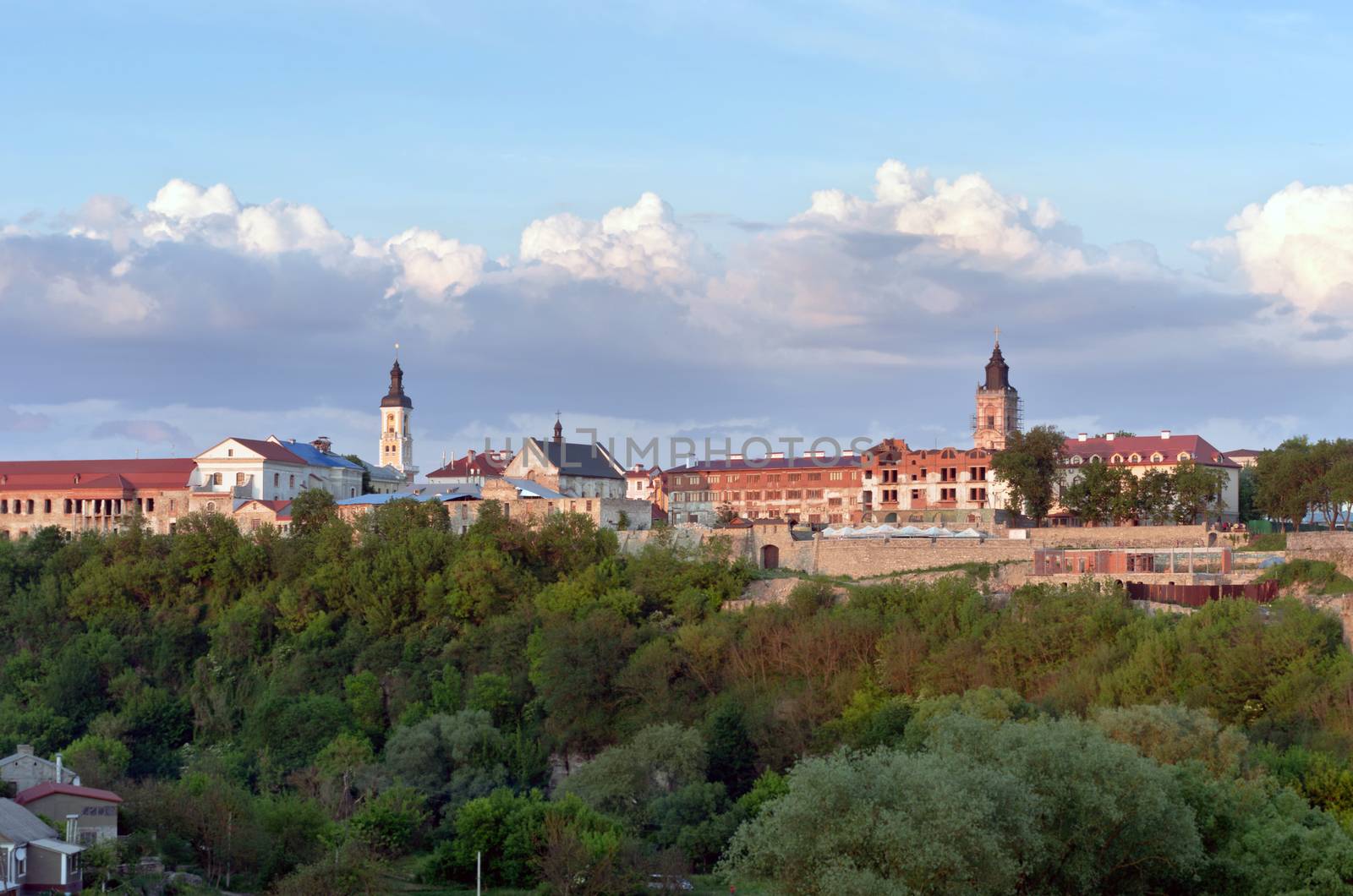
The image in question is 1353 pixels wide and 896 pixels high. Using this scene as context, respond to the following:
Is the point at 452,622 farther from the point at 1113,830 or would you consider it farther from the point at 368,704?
the point at 1113,830

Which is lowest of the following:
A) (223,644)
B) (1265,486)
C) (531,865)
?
Answer: (531,865)

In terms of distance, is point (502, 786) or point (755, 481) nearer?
point (502, 786)

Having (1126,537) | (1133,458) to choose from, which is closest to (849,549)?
(1126,537)

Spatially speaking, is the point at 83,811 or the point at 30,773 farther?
the point at 30,773

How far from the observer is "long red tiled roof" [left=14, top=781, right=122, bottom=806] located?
129 ft

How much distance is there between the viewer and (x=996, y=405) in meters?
90.6

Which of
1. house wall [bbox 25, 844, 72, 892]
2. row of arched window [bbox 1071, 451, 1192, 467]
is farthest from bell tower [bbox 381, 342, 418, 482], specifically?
house wall [bbox 25, 844, 72, 892]

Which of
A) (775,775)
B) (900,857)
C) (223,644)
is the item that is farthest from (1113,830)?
(223,644)

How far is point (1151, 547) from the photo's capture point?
57.6 meters

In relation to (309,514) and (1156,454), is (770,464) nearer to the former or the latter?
(1156,454)

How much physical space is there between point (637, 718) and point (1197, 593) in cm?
1602

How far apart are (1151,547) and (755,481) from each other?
116 feet

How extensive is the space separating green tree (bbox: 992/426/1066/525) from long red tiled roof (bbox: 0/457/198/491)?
32155 mm

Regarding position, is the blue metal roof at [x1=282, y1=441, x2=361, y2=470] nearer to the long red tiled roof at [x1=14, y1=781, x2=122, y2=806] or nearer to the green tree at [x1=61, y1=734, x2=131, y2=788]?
the green tree at [x1=61, y1=734, x2=131, y2=788]
